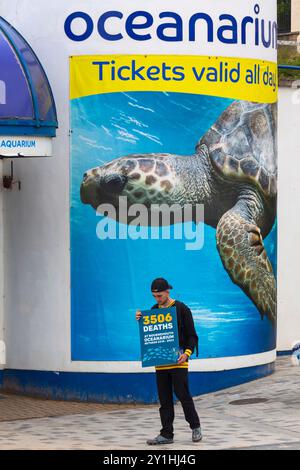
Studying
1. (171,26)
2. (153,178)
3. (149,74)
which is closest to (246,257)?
(153,178)

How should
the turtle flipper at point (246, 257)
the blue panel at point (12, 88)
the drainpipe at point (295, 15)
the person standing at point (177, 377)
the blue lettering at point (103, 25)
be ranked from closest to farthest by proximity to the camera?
1. the person standing at point (177, 377)
2. the blue panel at point (12, 88)
3. the blue lettering at point (103, 25)
4. the turtle flipper at point (246, 257)
5. the drainpipe at point (295, 15)

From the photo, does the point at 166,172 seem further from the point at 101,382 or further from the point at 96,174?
the point at 101,382

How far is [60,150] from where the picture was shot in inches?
610

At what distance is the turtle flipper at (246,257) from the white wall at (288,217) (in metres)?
1.92

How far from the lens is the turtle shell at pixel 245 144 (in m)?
15.7

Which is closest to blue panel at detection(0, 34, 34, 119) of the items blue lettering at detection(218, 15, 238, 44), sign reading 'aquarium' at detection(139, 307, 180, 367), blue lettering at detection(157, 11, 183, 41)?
blue lettering at detection(157, 11, 183, 41)

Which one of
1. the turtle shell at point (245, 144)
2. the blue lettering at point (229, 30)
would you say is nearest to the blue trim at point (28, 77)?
the turtle shell at point (245, 144)

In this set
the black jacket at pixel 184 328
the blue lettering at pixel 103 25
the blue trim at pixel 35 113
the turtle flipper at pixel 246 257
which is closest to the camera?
the black jacket at pixel 184 328

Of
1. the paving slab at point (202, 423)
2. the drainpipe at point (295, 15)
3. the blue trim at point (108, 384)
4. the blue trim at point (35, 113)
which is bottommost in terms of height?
the paving slab at point (202, 423)

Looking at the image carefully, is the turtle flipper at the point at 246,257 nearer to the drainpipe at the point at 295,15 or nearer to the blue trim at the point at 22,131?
the blue trim at the point at 22,131

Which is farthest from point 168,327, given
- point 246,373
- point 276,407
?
point 246,373

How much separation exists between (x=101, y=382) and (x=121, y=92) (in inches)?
140

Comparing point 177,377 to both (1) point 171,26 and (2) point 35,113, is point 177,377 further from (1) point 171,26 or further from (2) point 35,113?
(1) point 171,26

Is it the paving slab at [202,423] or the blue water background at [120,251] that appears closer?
the paving slab at [202,423]
